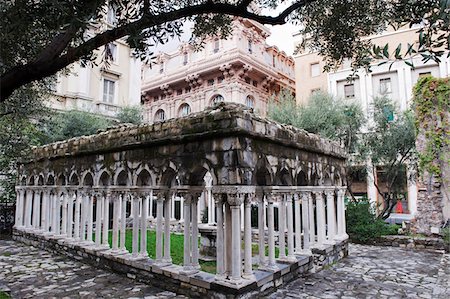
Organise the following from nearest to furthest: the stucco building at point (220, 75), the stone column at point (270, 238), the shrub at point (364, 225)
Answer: the stone column at point (270, 238), the shrub at point (364, 225), the stucco building at point (220, 75)

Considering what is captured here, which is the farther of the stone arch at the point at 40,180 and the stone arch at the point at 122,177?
the stone arch at the point at 40,180

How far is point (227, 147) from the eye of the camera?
582 cm

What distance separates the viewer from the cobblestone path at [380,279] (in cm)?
640

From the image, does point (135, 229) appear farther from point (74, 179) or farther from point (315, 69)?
point (315, 69)

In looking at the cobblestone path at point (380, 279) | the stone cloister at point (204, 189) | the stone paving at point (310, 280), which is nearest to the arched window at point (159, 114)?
the stone cloister at point (204, 189)

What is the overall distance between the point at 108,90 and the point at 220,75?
839cm

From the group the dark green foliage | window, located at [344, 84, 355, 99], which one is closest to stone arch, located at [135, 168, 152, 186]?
the dark green foliage

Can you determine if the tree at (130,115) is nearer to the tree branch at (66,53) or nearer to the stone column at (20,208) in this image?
the stone column at (20,208)

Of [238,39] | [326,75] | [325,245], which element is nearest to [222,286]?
[325,245]

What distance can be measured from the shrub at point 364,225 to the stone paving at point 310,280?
2196 millimetres

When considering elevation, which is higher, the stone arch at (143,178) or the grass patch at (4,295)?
the stone arch at (143,178)

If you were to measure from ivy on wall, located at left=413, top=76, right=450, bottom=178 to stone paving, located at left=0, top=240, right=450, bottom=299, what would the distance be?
3.81 meters

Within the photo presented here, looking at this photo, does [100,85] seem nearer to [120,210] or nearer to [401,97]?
[120,210]

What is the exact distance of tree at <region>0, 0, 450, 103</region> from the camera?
13.3ft
